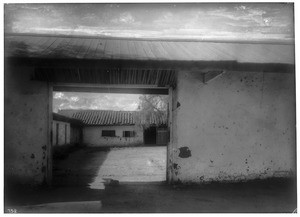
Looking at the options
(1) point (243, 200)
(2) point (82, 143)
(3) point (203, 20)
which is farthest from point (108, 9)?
(2) point (82, 143)

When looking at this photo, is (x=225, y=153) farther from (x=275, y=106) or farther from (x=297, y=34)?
(x=297, y=34)

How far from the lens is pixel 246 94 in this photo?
6.52 metres

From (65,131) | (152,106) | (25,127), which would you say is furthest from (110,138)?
→ (25,127)

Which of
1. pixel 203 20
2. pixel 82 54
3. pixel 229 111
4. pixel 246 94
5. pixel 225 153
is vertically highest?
pixel 203 20

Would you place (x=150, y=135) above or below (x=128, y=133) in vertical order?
below

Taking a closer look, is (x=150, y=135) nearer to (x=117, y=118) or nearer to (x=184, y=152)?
(x=117, y=118)

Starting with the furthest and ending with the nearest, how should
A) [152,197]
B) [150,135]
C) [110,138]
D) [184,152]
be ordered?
[150,135]
[110,138]
[184,152]
[152,197]

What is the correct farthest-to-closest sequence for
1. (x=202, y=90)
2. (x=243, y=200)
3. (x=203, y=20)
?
1. (x=203, y=20)
2. (x=202, y=90)
3. (x=243, y=200)

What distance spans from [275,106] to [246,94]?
80cm

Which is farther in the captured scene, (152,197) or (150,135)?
(150,135)

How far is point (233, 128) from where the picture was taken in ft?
21.2

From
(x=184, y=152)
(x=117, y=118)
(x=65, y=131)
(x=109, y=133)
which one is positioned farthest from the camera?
(x=117, y=118)

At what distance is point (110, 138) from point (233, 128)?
65.4ft

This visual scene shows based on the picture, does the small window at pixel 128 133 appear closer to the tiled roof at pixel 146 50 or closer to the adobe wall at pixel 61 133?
the adobe wall at pixel 61 133
